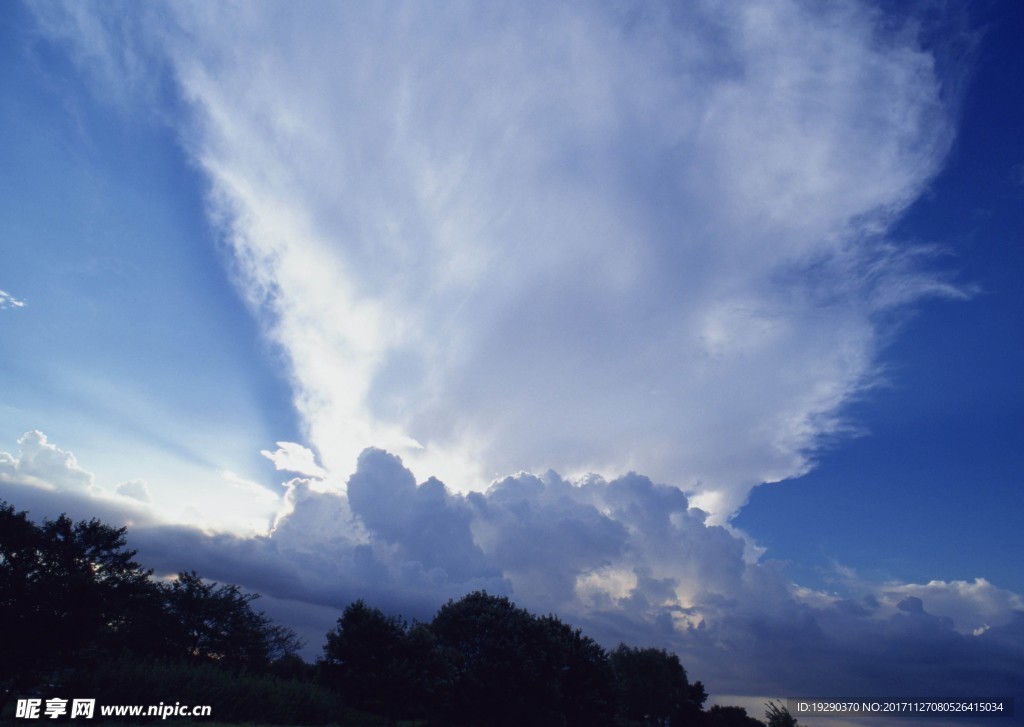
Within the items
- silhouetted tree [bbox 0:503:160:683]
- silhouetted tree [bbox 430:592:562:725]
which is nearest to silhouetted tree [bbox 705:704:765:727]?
silhouetted tree [bbox 430:592:562:725]

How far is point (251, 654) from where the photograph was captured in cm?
6812

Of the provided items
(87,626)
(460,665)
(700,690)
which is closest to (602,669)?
(460,665)

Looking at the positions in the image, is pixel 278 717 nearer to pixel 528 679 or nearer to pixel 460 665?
pixel 460 665

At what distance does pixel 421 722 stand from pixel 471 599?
13360mm

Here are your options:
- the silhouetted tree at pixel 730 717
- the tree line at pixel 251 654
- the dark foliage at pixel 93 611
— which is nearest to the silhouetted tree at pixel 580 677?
the tree line at pixel 251 654

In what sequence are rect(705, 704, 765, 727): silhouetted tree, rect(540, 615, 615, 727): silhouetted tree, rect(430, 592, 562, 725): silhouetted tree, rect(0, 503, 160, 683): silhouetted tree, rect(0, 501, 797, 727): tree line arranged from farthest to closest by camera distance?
rect(705, 704, 765, 727): silhouetted tree
rect(540, 615, 615, 727): silhouetted tree
rect(430, 592, 562, 725): silhouetted tree
rect(0, 503, 160, 683): silhouetted tree
rect(0, 501, 797, 727): tree line

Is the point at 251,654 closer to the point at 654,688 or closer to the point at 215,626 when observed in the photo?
the point at 215,626

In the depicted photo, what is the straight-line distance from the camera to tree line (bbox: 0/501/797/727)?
36.2m

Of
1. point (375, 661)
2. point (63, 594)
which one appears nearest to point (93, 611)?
point (63, 594)

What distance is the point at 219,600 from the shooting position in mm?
67375

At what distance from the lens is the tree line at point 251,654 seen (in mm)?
36250

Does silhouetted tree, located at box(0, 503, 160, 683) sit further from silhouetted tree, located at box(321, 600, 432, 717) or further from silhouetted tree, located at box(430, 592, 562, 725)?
silhouetted tree, located at box(430, 592, 562, 725)

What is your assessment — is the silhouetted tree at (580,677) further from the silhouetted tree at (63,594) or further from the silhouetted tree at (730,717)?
the silhouetted tree at (730,717)

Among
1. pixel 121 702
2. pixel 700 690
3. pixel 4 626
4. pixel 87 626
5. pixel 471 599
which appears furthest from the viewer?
pixel 700 690
